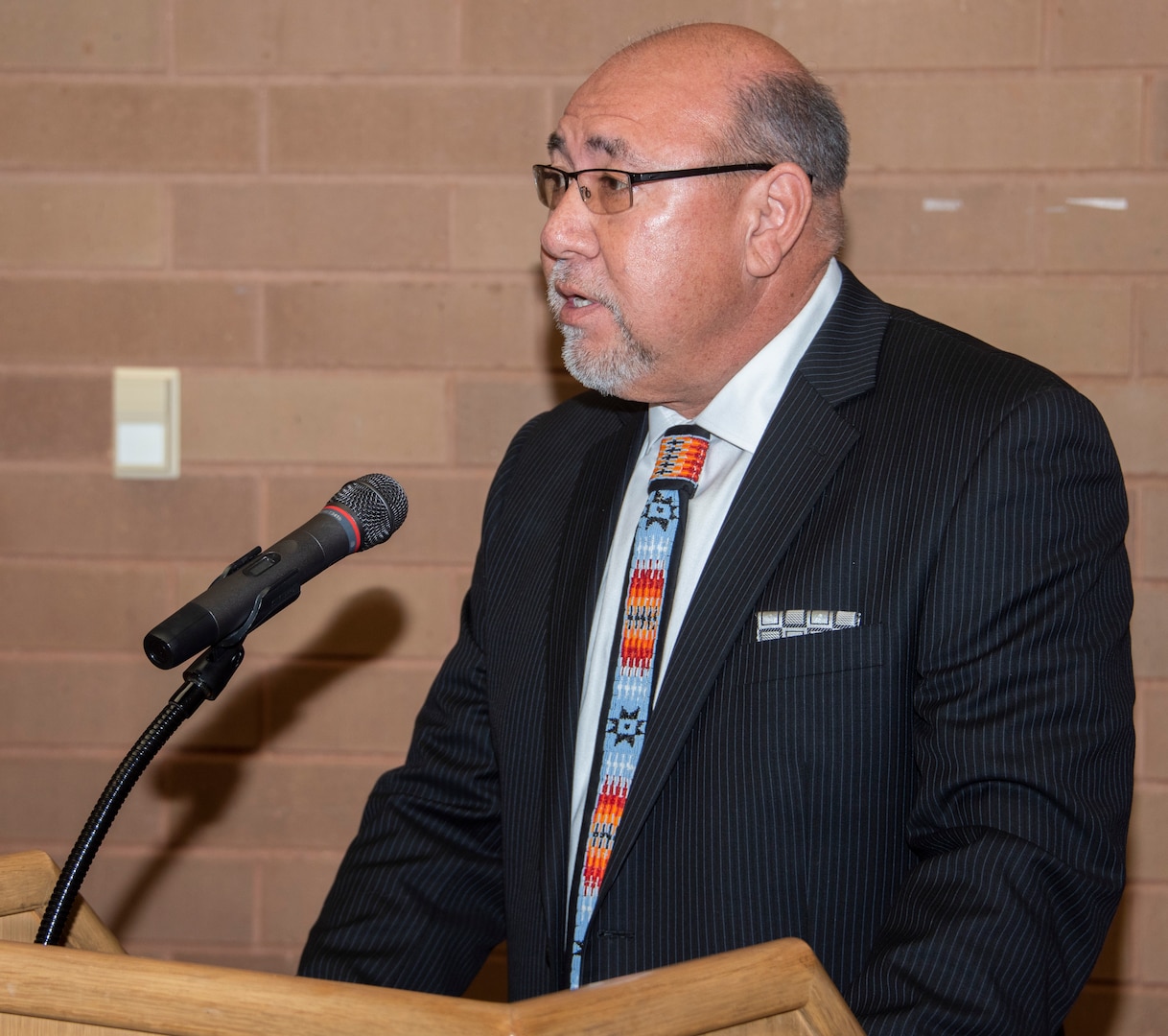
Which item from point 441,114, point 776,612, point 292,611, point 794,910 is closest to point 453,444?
point 292,611

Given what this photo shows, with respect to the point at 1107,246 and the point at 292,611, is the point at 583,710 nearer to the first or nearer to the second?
the point at 292,611

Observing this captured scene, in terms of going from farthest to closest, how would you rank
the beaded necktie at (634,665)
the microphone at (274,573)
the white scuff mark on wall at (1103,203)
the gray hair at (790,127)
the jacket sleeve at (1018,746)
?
the white scuff mark on wall at (1103,203), the gray hair at (790,127), the beaded necktie at (634,665), the jacket sleeve at (1018,746), the microphone at (274,573)

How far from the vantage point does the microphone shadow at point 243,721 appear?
222 centimetres

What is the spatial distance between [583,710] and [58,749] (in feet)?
4.08

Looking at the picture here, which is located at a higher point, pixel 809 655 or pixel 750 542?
pixel 750 542

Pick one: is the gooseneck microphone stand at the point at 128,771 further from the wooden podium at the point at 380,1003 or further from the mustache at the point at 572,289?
the mustache at the point at 572,289

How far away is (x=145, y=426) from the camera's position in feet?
7.25

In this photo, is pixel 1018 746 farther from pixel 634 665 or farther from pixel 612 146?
pixel 612 146

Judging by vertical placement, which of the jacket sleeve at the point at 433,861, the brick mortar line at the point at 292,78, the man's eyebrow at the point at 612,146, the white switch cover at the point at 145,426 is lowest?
the jacket sleeve at the point at 433,861

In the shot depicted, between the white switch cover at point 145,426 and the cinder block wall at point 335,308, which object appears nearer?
the cinder block wall at point 335,308

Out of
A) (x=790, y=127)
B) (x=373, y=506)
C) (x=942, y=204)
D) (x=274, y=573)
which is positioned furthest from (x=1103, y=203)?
(x=274, y=573)

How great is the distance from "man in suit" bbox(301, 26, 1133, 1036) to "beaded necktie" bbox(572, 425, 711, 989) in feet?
0.04

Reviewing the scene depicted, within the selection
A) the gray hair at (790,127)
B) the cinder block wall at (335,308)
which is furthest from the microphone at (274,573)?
the cinder block wall at (335,308)

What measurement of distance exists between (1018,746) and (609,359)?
0.66 m
